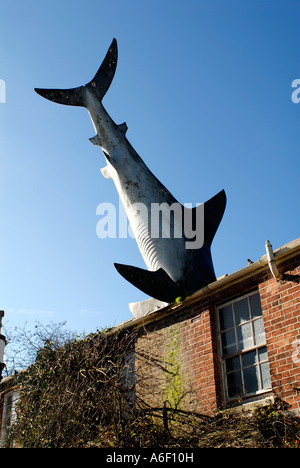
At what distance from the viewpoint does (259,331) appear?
25.3ft

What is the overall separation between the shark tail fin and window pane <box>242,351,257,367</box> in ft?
25.5

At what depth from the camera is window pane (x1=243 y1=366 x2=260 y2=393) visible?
24.5ft

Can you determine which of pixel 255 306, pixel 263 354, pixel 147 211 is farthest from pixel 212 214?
pixel 263 354

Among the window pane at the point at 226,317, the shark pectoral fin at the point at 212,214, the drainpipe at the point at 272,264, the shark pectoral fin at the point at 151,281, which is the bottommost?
the window pane at the point at 226,317

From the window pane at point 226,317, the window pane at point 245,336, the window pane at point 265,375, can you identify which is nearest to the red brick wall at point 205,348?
the window pane at point 226,317

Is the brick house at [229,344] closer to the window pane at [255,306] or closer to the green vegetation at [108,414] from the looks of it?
the window pane at [255,306]

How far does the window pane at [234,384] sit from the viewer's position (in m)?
7.66

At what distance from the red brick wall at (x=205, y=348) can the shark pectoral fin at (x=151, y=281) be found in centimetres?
52

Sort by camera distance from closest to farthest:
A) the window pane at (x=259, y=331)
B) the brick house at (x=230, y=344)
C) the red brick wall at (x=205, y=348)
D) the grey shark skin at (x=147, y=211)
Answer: the red brick wall at (x=205, y=348) → the brick house at (x=230, y=344) → the window pane at (x=259, y=331) → the grey shark skin at (x=147, y=211)

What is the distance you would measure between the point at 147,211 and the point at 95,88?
13.3 feet

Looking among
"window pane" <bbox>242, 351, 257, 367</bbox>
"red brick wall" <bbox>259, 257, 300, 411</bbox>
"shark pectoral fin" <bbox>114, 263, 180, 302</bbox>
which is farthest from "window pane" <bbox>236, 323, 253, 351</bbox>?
"shark pectoral fin" <bbox>114, 263, 180, 302</bbox>

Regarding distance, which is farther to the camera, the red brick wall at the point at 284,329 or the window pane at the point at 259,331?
the window pane at the point at 259,331

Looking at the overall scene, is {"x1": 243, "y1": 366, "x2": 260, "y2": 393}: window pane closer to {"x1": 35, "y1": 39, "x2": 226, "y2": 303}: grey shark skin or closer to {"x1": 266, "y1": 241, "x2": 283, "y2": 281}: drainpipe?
{"x1": 266, "y1": 241, "x2": 283, "y2": 281}: drainpipe
